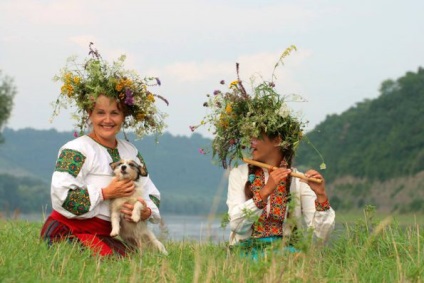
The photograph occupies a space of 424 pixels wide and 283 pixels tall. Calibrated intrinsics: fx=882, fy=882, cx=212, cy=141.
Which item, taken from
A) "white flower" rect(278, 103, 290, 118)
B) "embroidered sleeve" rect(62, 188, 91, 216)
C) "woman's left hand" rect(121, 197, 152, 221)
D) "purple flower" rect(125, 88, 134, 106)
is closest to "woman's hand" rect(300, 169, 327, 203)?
"white flower" rect(278, 103, 290, 118)

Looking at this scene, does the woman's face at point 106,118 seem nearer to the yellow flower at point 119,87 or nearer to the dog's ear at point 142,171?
the yellow flower at point 119,87

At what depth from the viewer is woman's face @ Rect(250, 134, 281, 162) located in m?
8.17

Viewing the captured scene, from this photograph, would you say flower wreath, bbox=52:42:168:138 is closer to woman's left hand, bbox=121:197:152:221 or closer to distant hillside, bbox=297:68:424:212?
woman's left hand, bbox=121:197:152:221

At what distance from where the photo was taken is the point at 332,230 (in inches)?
326

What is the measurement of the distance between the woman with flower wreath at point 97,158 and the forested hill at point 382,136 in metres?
77.1

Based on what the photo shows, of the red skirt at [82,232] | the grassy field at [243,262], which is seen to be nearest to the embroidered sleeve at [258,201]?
the grassy field at [243,262]

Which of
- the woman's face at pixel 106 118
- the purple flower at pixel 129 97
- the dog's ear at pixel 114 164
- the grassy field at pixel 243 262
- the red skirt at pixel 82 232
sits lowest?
the grassy field at pixel 243 262

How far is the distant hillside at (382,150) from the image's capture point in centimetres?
9356

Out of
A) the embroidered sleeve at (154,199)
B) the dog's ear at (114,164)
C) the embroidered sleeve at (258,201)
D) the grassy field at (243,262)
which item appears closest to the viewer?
the grassy field at (243,262)

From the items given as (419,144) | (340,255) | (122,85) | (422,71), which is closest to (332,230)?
(340,255)

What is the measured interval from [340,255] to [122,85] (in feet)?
8.70

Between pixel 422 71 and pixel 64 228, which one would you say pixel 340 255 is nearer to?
pixel 64 228

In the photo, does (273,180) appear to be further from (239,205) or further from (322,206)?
(322,206)

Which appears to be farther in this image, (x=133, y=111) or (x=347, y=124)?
(x=347, y=124)
